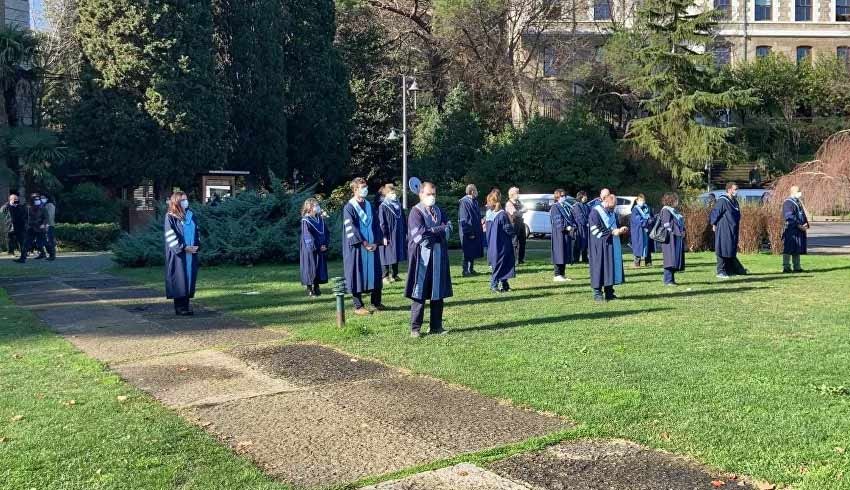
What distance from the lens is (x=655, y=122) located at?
40938 mm

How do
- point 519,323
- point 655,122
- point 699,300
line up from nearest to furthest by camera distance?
point 519,323 < point 699,300 < point 655,122

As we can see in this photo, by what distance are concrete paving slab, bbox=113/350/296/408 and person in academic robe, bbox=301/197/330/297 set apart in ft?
16.6

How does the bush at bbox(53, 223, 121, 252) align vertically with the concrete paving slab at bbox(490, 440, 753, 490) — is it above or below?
above

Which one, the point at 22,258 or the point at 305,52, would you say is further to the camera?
the point at 305,52

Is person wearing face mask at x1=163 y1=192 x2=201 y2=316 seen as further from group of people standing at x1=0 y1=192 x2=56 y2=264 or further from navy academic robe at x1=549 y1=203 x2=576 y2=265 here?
group of people standing at x1=0 y1=192 x2=56 y2=264

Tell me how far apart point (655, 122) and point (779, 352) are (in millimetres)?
34136

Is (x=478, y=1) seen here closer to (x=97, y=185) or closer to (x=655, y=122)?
(x=655, y=122)

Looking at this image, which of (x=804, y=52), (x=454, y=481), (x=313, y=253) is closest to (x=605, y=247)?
(x=313, y=253)

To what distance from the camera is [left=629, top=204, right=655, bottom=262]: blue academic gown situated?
60.2 ft

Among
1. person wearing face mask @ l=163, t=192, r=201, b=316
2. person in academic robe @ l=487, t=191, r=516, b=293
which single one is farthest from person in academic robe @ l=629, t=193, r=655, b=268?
person wearing face mask @ l=163, t=192, r=201, b=316

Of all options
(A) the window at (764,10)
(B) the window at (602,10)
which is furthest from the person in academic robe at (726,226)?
(A) the window at (764,10)

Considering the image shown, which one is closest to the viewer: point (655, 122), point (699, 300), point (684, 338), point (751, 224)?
point (684, 338)

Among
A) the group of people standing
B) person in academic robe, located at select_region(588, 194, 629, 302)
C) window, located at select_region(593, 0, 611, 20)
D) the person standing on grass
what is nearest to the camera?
person in academic robe, located at select_region(588, 194, 629, 302)

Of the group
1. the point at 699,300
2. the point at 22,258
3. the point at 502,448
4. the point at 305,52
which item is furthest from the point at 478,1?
the point at 502,448
